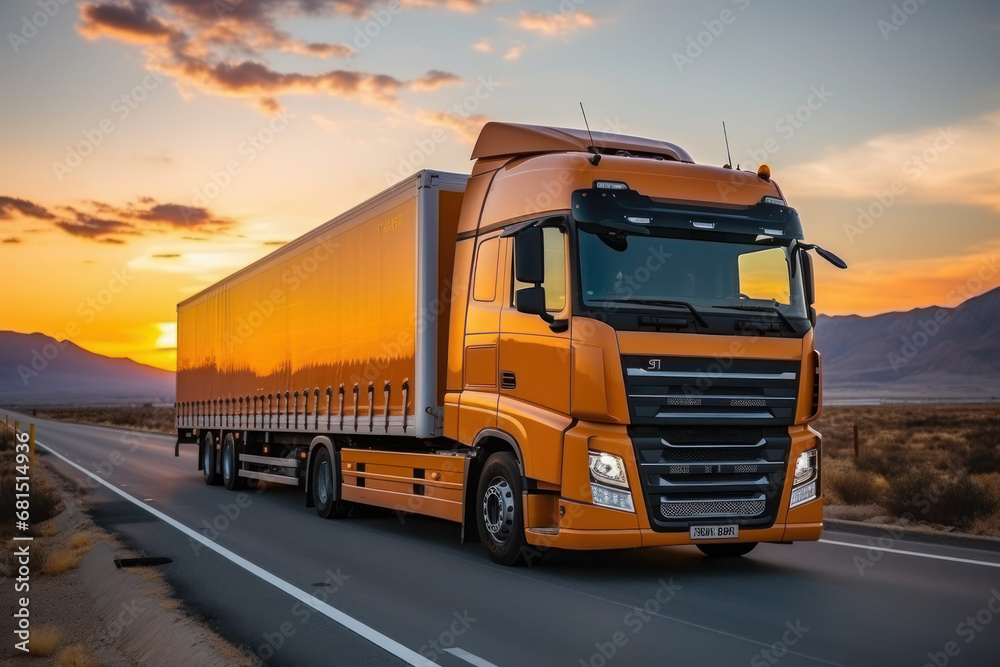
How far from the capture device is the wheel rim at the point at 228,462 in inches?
832

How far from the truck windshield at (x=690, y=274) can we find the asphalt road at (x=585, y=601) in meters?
2.53

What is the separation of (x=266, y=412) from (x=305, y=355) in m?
2.52

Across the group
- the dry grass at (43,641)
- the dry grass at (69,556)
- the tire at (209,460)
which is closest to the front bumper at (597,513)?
the dry grass at (43,641)

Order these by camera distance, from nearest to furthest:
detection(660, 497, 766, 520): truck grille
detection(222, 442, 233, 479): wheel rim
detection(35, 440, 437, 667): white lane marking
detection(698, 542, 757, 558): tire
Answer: detection(35, 440, 437, 667): white lane marking < detection(660, 497, 766, 520): truck grille < detection(698, 542, 757, 558): tire < detection(222, 442, 233, 479): wheel rim

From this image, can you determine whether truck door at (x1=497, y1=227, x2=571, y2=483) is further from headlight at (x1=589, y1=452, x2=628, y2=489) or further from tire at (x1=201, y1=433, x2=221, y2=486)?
tire at (x1=201, y1=433, x2=221, y2=486)

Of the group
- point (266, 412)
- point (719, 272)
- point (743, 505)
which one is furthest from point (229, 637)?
point (266, 412)

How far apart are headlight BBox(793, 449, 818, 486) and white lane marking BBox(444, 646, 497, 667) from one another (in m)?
4.15

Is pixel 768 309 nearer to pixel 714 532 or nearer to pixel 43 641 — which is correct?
pixel 714 532

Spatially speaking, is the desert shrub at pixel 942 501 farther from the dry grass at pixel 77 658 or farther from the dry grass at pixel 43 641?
the dry grass at pixel 43 641

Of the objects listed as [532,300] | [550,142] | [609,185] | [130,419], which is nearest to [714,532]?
[532,300]

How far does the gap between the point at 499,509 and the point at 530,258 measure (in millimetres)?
2585

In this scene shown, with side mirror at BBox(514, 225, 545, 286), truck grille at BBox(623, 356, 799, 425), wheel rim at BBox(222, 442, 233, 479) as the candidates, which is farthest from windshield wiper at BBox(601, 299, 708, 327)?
wheel rim at BBox(222, 442, 233, 479)

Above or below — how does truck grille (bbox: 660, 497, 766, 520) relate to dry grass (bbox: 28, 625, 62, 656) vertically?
above

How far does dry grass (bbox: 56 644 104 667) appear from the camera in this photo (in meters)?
6.73
